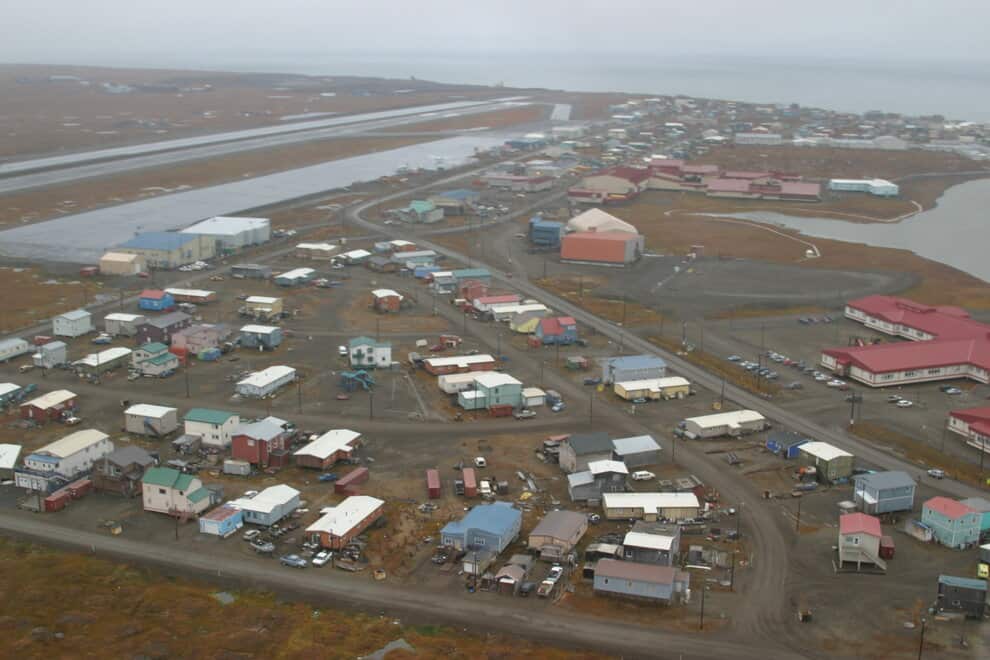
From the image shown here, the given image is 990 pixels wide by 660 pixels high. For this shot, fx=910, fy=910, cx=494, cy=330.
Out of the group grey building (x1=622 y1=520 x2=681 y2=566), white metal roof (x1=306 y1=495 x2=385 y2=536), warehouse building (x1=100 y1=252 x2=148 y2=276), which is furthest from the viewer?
warehouse building (x1=100 y1=252 x2=148 y2=276)

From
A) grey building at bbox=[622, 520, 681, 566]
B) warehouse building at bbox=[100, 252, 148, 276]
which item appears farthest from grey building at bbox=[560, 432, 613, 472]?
warehouse building at bbox=[100, 252, 148, 276]

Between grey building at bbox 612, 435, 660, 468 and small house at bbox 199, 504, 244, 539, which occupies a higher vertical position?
grey building at bbox 612, 435, 660, 468

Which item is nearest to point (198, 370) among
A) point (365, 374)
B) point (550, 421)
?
point (365, 374)

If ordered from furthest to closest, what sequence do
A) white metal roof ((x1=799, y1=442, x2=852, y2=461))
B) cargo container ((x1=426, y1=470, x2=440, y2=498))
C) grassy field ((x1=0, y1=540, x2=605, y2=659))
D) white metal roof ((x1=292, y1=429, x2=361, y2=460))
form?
white metal roof ((x1=292, y1=429, x2=361, y2=460)) < white metal roof ((x1=799, y1=442, x2=852, y2=461)) < cargo container ((x1=426, y1=470, x2=440, y2=498)) < grassy field ((x1=0, y1=540, x2=605, y2=659))

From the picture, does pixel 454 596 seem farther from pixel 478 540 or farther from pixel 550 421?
pixel 550 421

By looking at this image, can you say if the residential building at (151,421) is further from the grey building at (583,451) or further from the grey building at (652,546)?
the grey building at (652,546)

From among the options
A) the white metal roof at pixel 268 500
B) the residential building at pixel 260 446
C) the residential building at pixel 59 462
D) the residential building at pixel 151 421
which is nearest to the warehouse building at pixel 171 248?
the residential building at pixel 151 421

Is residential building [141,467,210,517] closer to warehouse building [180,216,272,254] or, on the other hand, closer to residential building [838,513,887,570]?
residential building [838,513,887,570]

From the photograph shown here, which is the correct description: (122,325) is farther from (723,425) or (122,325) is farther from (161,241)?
(723,425)
